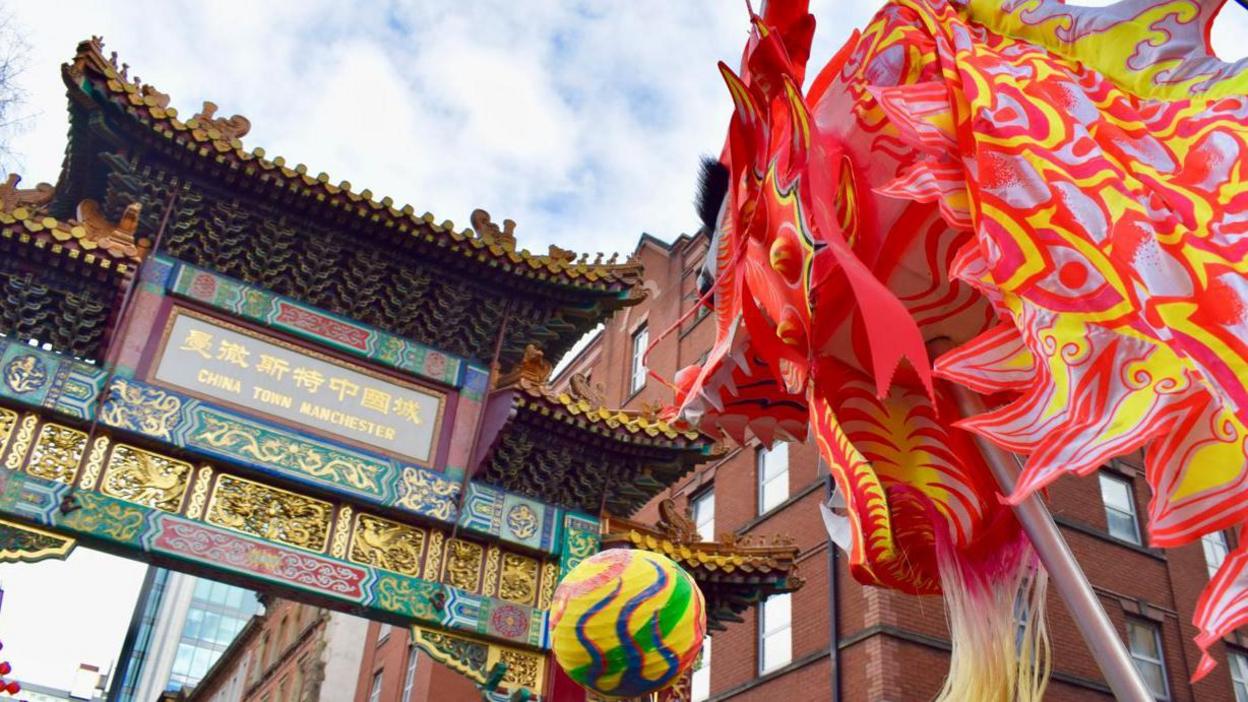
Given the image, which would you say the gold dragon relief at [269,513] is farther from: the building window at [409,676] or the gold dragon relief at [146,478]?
the building window at [409,676]

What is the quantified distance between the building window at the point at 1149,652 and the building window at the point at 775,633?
5.21m

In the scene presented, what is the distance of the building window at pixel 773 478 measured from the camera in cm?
1722

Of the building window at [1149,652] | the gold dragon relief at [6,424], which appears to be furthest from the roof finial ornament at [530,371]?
the building window at [1149,652]

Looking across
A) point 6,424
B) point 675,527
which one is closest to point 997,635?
point 675,527

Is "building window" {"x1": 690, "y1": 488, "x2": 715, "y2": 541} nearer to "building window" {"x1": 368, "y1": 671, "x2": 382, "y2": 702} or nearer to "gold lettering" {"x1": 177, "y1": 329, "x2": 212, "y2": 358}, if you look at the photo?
"building window" {"x1": 368, "y1": 671, "x2": 382, "y2": 702}

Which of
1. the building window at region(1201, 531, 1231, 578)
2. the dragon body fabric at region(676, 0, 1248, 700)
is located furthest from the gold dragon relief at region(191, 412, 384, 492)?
the building window at region(1201, 531, 1231, 578)


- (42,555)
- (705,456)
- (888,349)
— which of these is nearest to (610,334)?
(705,456)

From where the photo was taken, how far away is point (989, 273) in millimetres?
4684

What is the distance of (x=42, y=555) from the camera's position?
8.02 m

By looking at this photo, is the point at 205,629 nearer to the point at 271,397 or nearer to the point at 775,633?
the point at 775,633

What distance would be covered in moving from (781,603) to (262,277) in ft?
32.9

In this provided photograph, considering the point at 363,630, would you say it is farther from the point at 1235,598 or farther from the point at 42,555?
the point at 1235,598

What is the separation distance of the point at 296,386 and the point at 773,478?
10.1 metres

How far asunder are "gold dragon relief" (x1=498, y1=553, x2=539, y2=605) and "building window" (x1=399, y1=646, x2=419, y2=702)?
42.3ft
